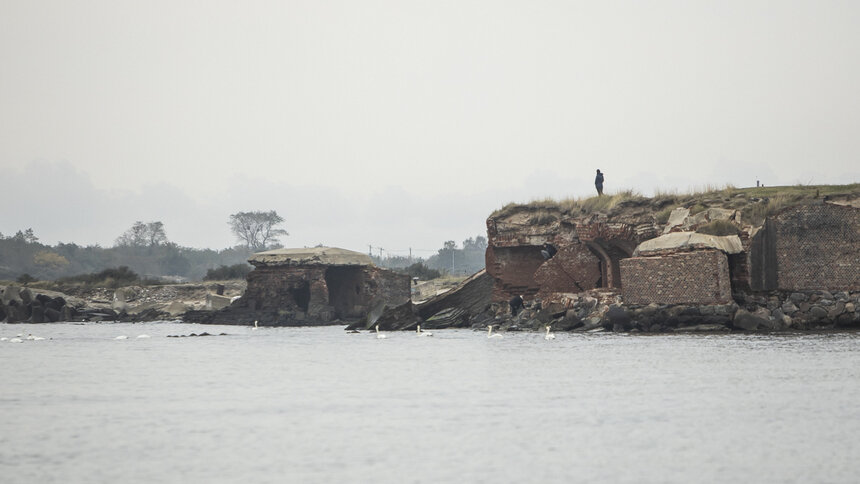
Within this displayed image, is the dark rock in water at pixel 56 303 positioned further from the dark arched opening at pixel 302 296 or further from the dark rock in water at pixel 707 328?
the dark rock in water at pixel 707 328

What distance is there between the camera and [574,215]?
104 ft

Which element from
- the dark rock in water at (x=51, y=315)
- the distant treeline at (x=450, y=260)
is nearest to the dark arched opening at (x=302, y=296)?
the dark rock in water at (x=51, y=315)

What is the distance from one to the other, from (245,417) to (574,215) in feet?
69.8

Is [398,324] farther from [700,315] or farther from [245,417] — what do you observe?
[245,417]

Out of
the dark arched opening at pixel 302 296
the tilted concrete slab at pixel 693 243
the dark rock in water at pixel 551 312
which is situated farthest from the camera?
the dark arched opening at pixel 302 296

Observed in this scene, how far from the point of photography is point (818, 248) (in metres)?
24.4

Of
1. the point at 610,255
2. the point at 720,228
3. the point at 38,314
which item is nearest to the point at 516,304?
the point at 610,255

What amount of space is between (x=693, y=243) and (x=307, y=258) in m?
22.3

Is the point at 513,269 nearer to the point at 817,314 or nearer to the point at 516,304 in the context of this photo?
the point at 516,304

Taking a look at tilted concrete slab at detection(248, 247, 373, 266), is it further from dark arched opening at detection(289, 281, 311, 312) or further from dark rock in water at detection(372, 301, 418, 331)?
dark rock in water at detection(372, 301, 418, 331)

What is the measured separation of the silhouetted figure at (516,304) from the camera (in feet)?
105

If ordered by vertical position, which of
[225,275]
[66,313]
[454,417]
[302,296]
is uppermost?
[225,275]

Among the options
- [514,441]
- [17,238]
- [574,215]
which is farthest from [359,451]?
[17,238]

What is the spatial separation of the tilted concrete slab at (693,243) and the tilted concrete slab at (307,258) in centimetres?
2007
